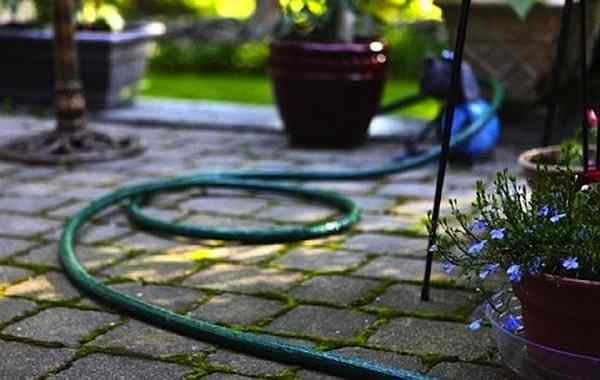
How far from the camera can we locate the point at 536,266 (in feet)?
6.04

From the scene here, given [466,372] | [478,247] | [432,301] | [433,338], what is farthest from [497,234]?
[432,301]

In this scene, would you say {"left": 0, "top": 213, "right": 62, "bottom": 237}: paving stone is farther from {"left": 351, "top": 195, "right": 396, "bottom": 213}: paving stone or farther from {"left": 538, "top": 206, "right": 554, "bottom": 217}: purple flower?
{"left": 538, "top": 206, "right": 554, "bottom": 217}: purple flower

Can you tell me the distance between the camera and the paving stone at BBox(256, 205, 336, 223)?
3.54m

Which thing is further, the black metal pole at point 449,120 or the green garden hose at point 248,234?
the black metal pole at point 449,120

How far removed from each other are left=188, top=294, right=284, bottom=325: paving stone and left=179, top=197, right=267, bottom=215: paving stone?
100cm

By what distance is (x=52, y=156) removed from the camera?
4.54m

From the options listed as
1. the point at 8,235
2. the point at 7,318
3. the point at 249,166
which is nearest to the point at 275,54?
the point at 249,166

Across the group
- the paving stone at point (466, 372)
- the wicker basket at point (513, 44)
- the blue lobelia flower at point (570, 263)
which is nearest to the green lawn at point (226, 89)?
the wicker basket at point (513, 44)

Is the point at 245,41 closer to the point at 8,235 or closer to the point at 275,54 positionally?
the point at 275,54

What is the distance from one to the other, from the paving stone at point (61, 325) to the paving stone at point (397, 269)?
0.77m

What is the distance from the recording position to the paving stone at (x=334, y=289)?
2.65 metres

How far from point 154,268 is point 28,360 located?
2.43 feet

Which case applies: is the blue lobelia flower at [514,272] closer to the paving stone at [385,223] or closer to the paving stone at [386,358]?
the paving stone at [386,358]

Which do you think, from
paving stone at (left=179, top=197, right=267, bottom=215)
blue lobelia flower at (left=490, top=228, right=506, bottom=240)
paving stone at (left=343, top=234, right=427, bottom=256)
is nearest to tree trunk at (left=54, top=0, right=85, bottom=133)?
paving stone at (left=179, top=197, right=267, bottom=215)
